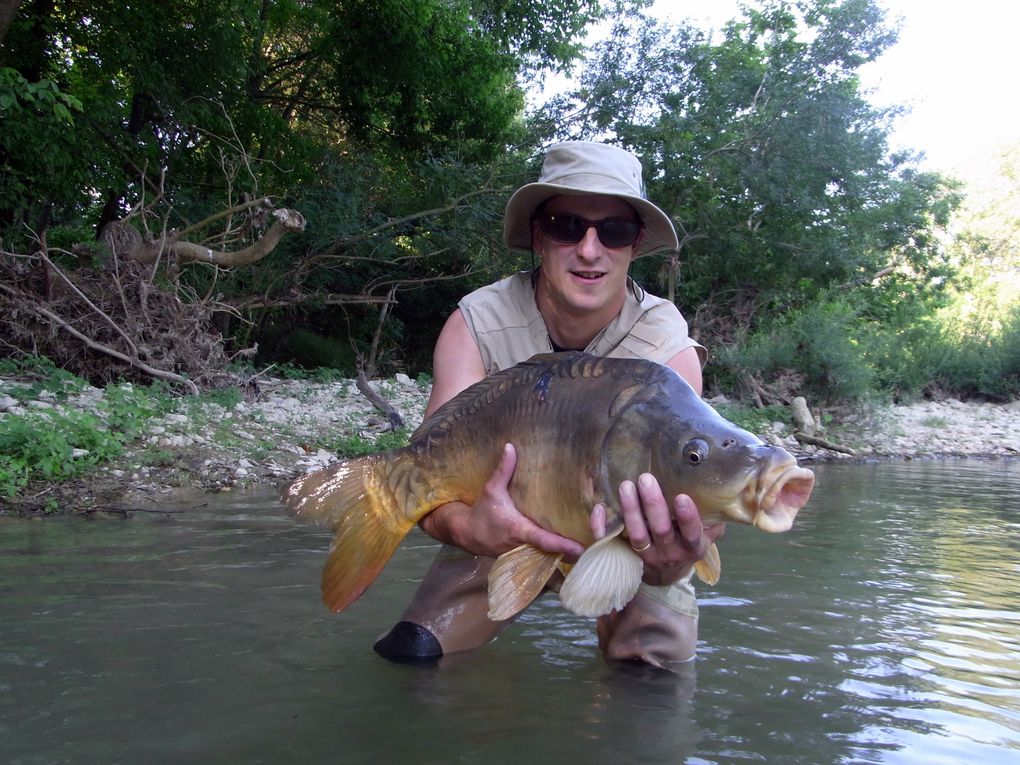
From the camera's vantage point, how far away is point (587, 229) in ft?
9.28

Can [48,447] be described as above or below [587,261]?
below

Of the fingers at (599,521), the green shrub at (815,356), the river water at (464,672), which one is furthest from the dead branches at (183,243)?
the green shrub at (815,356)

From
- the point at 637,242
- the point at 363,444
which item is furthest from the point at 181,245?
the point at 637,242

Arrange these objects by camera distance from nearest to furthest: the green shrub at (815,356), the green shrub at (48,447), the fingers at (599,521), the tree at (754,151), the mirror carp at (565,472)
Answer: the mirror carp at (565,472) → the fingers at (599,521) → the green shrub at (48,447) → the green shrub at (815,356) → the tree at (754,151)

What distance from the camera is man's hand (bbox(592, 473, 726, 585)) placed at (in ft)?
6.61

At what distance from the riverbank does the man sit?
10.2 ft

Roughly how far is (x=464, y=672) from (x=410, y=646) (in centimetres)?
22

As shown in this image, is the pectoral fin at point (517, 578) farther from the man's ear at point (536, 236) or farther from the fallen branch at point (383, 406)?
the fallen branch at point (383, 406)

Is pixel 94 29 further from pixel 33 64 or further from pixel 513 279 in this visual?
pixel 513 279

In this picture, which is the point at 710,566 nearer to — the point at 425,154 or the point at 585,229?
the point at 585,229

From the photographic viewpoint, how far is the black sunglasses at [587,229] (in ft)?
9.30

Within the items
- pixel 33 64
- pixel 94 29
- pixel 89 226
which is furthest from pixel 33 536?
pixel 89 226

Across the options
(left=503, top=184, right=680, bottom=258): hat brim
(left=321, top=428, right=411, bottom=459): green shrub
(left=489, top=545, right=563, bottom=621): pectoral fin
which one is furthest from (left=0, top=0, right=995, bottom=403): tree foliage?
(left=489, top=545, right=563, bottom=621): pectoral fin

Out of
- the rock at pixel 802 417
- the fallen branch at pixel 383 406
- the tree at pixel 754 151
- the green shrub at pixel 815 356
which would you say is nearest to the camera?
the fallen branch at pixel 383 406
